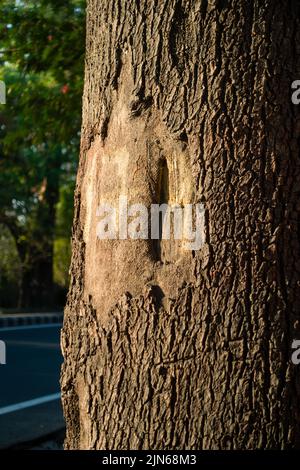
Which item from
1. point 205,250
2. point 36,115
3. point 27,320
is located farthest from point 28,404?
point 27,320

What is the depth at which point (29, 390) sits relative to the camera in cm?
901

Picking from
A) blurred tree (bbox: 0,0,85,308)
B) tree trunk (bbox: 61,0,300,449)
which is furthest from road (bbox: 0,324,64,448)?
tree trunk (bbox: 61,0,300,449)

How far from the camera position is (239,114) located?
8.08 feet

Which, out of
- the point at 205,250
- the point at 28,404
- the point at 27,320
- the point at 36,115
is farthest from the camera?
the point at 27,320

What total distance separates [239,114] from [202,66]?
21 cm

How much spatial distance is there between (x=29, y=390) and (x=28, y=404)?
941 mm

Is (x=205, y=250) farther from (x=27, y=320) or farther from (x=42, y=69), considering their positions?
Answer: (x=27, y=320)

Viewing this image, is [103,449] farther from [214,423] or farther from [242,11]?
[242,11]

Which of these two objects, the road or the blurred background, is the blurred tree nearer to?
the blurred background

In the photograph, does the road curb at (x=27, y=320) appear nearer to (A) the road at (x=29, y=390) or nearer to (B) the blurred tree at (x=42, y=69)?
(A) the road at (x=29, y=390)

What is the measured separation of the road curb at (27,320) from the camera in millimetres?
19188

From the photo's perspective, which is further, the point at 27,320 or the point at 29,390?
the point at 27,320

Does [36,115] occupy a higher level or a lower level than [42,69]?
lower

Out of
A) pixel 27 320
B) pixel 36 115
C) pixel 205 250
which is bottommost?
pixel 27 320
